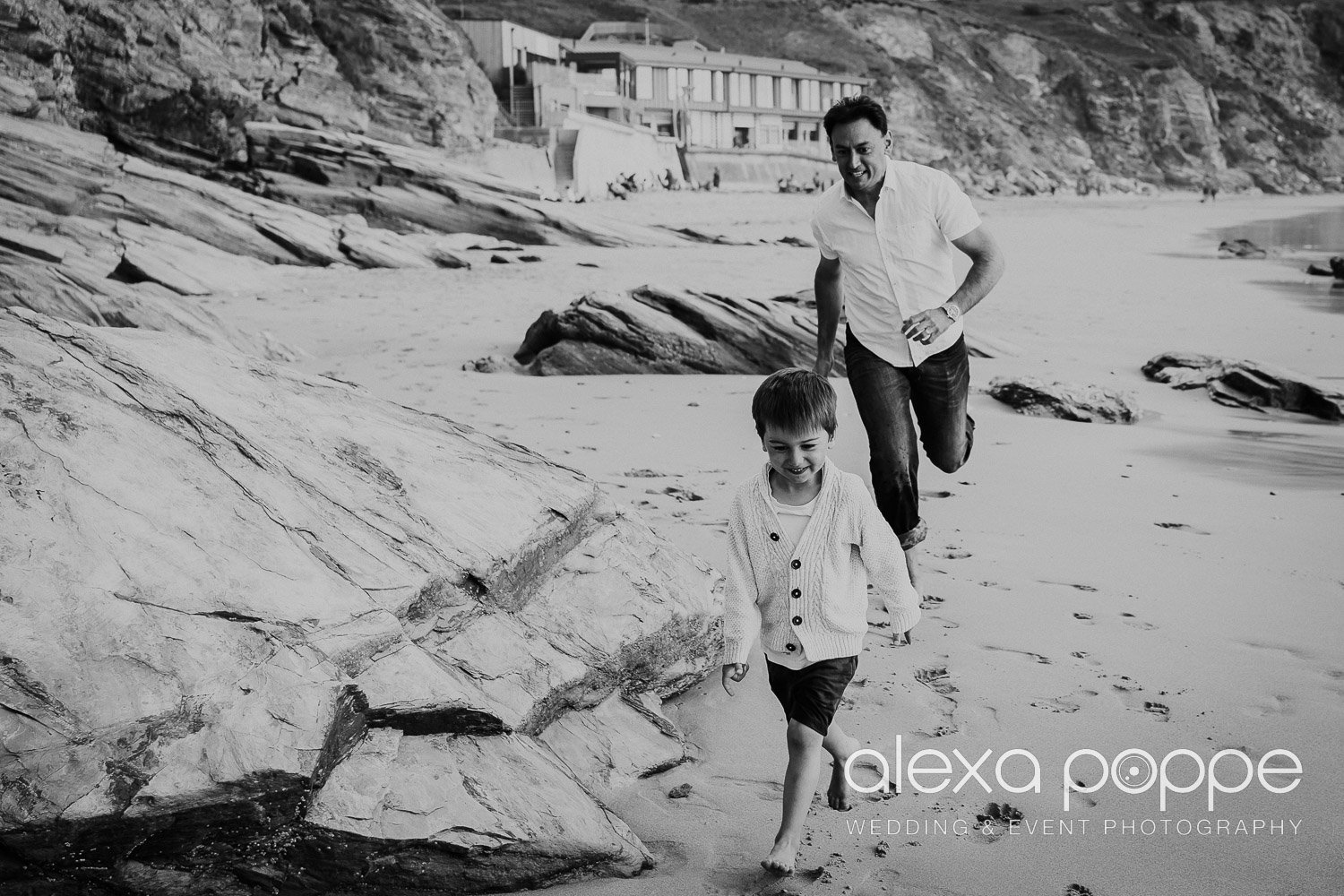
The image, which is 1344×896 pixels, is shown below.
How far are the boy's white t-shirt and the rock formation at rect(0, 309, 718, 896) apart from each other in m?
0.64

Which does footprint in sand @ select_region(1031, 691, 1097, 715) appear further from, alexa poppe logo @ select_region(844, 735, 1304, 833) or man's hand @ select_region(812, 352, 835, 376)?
man's hand @ select_region(812, 352, 835, 376)

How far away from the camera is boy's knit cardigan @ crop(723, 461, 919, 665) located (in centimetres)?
269

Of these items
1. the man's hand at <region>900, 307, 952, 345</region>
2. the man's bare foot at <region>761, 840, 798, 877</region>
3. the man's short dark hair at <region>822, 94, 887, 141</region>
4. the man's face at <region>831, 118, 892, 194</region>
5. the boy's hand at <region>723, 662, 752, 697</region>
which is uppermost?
the man's short dark hair at <region>822, 94, 887, 141</region>

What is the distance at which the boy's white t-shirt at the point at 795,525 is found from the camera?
2711 mm

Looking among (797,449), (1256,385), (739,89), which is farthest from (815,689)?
(739,89)

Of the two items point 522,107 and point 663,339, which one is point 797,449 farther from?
point 522,107

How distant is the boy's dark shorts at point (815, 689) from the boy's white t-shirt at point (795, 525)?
0.08ft

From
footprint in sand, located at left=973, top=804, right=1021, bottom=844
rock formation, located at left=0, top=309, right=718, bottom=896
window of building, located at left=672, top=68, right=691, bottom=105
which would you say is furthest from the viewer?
window of building, located at left=672, top=68, right=691, bottom=105

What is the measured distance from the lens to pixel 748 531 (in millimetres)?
2785

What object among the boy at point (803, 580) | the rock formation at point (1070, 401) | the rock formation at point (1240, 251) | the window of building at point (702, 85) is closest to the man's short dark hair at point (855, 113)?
the boy at point (803, 580)

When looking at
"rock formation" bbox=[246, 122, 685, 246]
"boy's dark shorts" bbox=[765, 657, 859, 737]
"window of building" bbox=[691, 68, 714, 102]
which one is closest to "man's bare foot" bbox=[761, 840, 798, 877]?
"boy's dark shorts" bbox=[765, 657, 859, 737]

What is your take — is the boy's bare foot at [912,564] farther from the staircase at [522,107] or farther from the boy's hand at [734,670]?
the staircase at [522,107]

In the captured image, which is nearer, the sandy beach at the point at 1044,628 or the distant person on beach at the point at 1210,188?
the sandy beach at the point at 1044,628

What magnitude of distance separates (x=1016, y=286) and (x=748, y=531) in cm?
1504
